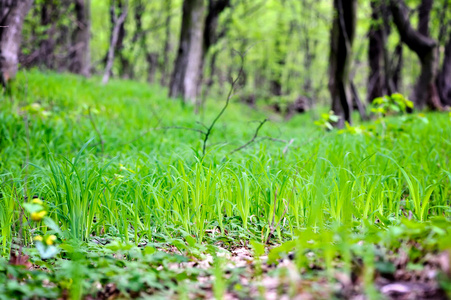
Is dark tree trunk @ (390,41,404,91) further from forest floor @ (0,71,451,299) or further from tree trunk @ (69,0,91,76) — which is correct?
tree trunk @ (69,0,91,76)

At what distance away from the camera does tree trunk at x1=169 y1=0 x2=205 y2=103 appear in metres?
8.52

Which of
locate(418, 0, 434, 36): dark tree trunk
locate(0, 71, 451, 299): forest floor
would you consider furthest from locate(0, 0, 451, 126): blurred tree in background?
locate(0, 71, 451, 299): forest floor

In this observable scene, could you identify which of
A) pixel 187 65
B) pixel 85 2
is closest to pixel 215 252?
pixel 187 65

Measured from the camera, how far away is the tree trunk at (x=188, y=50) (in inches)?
336

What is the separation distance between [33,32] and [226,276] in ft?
36.0

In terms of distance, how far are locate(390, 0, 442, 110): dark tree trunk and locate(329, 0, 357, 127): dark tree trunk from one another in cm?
405

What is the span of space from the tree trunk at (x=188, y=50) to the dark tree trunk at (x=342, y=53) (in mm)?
3673

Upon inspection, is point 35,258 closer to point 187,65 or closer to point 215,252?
point 215,252

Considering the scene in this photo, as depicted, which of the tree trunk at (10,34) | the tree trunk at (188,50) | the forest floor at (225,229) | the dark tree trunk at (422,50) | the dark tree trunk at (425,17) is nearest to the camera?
the forest floor at (225,229)

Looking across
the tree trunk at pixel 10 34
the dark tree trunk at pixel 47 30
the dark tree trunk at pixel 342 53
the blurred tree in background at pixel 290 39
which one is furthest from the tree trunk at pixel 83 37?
the dark tree trunk at pixel 342 53

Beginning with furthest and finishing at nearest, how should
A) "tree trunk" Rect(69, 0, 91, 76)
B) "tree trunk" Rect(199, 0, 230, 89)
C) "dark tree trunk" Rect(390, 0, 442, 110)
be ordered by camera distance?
"tree trunk" Rect(69, 0, 91, 76) → "tree trunk" Rect(199, 0, 230, 89) → "dark tree trunk" Rect(390, 0, 442, 110)

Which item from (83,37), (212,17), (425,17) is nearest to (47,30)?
(83,37)

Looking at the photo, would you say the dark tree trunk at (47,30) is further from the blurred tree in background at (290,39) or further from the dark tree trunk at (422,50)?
the dark tree trunk at (422,50)

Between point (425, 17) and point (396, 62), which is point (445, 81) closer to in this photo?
point (396, 62)
